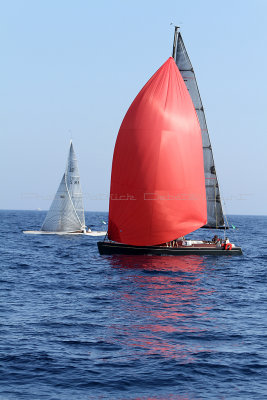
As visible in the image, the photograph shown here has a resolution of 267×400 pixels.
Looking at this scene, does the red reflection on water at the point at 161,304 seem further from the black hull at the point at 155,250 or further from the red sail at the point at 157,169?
the red sail at the point at 157,169

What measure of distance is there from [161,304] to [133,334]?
5.31m

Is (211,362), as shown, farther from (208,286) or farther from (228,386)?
(208,286)

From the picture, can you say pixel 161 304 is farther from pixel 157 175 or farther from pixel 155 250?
pixel 157 175

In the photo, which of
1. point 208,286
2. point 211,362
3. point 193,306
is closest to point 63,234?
point 208,286

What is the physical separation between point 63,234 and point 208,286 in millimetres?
38550

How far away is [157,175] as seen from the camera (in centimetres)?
3628

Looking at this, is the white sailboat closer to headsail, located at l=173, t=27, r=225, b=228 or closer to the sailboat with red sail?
headsail, located at l=173, t=27, r=225, b=228

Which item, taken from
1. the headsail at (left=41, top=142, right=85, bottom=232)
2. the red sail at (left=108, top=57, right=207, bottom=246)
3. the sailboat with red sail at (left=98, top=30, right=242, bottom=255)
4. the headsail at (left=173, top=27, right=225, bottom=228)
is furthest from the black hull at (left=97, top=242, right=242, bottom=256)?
the headsail at (left=41, top=142, right=85, bottom=232)

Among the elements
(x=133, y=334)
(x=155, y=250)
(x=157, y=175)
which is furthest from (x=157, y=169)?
(x=133, y=334)

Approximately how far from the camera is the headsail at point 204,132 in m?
41.5

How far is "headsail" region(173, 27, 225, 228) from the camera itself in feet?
136

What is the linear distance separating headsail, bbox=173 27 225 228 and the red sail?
11.1 feet

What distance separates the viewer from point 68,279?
3119 cm

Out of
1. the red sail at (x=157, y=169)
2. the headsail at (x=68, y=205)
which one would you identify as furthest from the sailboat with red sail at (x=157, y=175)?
the headsail at (x=68, y=205)
